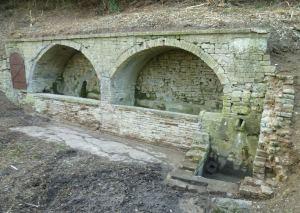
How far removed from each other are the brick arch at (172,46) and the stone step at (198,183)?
239 cm

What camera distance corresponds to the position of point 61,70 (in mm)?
12289

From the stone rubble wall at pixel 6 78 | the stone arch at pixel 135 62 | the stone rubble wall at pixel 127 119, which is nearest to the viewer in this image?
the stone arch at pixel 135 62

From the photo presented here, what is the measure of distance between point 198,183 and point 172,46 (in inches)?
142

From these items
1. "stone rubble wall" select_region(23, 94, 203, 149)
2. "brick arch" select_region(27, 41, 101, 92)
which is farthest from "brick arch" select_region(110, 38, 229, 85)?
"stone rubble wall" select_region(23, 94, 203, 149)

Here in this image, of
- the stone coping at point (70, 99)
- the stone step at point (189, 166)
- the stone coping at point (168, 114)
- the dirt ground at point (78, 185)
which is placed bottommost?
the dirt ground at point (78, 185)

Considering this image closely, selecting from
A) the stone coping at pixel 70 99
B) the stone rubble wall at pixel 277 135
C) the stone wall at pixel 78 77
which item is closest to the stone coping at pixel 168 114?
the stone coping at pixel 70 99

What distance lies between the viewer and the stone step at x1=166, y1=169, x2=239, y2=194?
18.7 ft

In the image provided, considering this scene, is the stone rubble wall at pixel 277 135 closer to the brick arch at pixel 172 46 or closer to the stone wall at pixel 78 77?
the brick arch at pixel 172 46

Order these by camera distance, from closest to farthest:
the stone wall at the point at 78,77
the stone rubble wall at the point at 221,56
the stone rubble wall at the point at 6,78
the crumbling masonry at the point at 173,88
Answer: the crumbling masonry at the point at 173,88
the stone rubble wall at the point at 221,56
the stone wall at the point at 78,77
the stone rubble wall at the point at 6,78

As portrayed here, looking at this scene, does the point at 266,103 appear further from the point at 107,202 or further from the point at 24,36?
the point at 24,36

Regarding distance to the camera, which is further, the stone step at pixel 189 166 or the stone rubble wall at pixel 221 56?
the stone rubble wall at pixel 221 56

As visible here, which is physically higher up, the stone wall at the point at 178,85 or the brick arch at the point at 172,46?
the brick arch at the point at 172,46

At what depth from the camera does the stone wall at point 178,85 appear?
9023mm

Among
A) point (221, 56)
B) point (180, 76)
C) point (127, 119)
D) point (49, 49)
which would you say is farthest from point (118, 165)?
point (49, 49)
